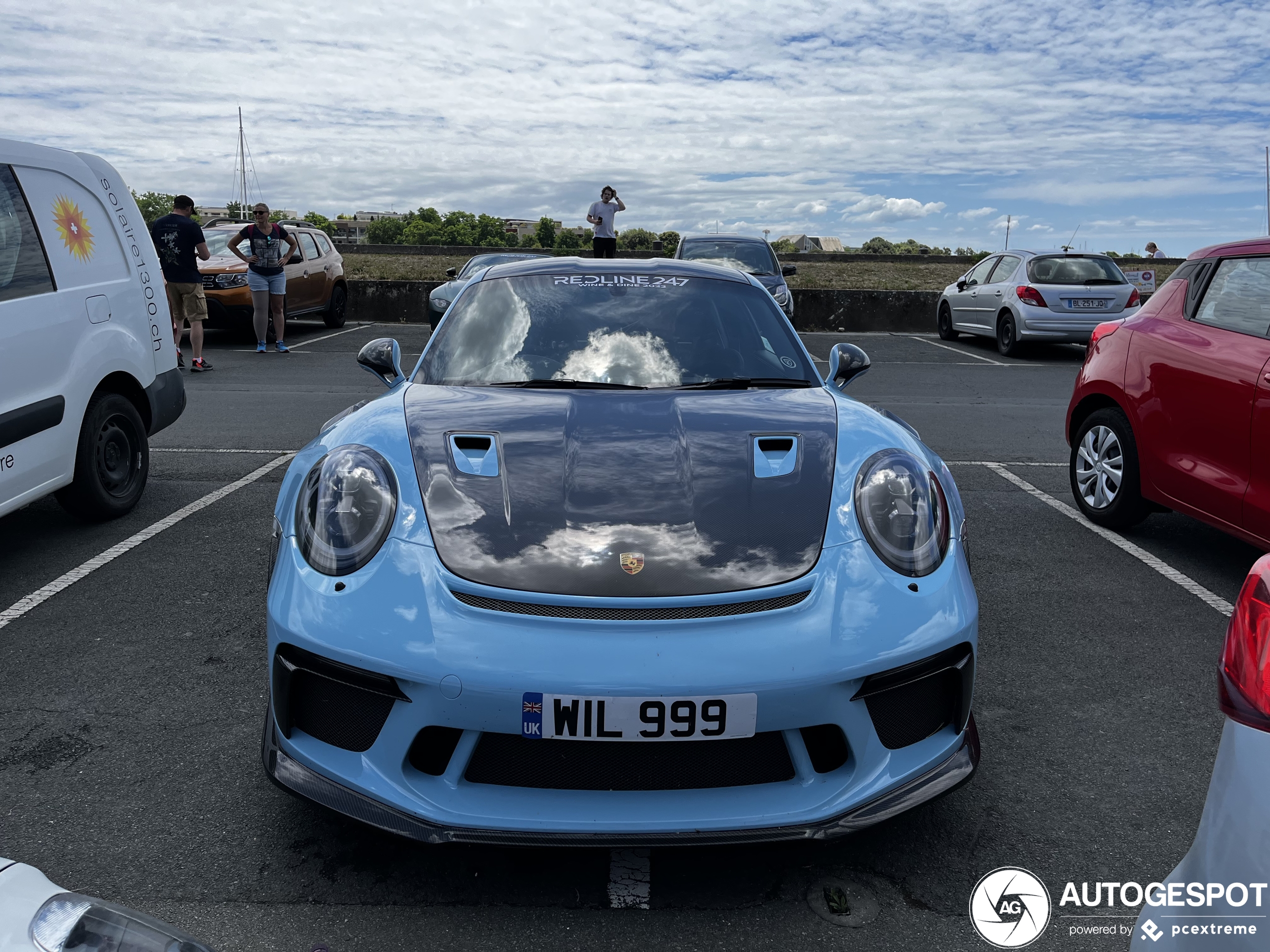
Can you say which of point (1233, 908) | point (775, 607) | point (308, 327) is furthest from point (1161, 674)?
point (308, 327)

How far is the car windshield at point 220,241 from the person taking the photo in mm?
13914

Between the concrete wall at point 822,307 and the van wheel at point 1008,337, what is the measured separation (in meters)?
3.39

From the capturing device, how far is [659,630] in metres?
2.23

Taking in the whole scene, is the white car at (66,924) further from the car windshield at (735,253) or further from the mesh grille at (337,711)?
the car windshield at (735,253)

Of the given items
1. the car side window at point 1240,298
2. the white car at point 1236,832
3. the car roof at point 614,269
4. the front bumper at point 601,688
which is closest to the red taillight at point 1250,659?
the white car at point 1236,832

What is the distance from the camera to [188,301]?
36.3ft

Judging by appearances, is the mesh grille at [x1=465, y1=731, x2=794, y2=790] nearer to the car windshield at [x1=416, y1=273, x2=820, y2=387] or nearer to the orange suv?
the car windshield at [x1=416, y1=273, x2=820, y2=387]

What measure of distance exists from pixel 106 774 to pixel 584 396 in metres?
1.67

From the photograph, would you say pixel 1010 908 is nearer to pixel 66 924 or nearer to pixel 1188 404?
pixel 66 924

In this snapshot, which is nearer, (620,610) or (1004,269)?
(620,610)

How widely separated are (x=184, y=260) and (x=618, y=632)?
10.2 meters

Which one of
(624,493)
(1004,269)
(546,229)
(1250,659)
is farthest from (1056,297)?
(546,229)

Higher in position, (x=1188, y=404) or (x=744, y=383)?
(x=744, y=383)

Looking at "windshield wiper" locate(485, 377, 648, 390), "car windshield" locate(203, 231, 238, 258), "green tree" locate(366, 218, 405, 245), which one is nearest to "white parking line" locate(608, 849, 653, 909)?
"windshield wiper" locate(485, 377, 648, 390)
